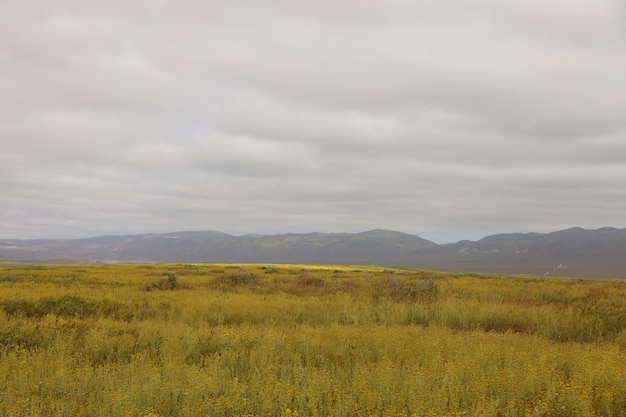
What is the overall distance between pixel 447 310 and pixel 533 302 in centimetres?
618

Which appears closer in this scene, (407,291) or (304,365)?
(304,365)

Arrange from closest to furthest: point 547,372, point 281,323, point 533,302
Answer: point 547,372 → point 281,323 → point 533,302

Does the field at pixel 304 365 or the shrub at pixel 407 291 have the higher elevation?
the field at pixel 304 365

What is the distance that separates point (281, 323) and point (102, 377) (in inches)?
211

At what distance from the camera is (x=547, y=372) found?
580cm

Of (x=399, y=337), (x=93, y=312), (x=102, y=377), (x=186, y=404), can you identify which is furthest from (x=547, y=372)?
(x=93, y=312)

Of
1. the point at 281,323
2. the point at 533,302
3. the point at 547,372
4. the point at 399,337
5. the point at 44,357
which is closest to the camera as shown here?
the point at 547,372

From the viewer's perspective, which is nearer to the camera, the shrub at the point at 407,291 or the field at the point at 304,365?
the field at the point at 304,365

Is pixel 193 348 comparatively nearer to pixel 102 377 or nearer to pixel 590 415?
pixel 102 377

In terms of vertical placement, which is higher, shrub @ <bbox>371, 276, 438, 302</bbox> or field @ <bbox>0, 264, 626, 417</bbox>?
field @ <bbox>0, 264, 626, 417</bbox>

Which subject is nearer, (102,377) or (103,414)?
(103,414)

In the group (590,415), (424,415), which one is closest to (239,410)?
(424,415)

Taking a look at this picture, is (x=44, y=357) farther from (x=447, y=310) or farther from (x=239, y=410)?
(x=447, y=310)

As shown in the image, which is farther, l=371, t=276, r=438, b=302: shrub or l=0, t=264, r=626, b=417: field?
l=371, t=276, r=438, b=302: shrub
